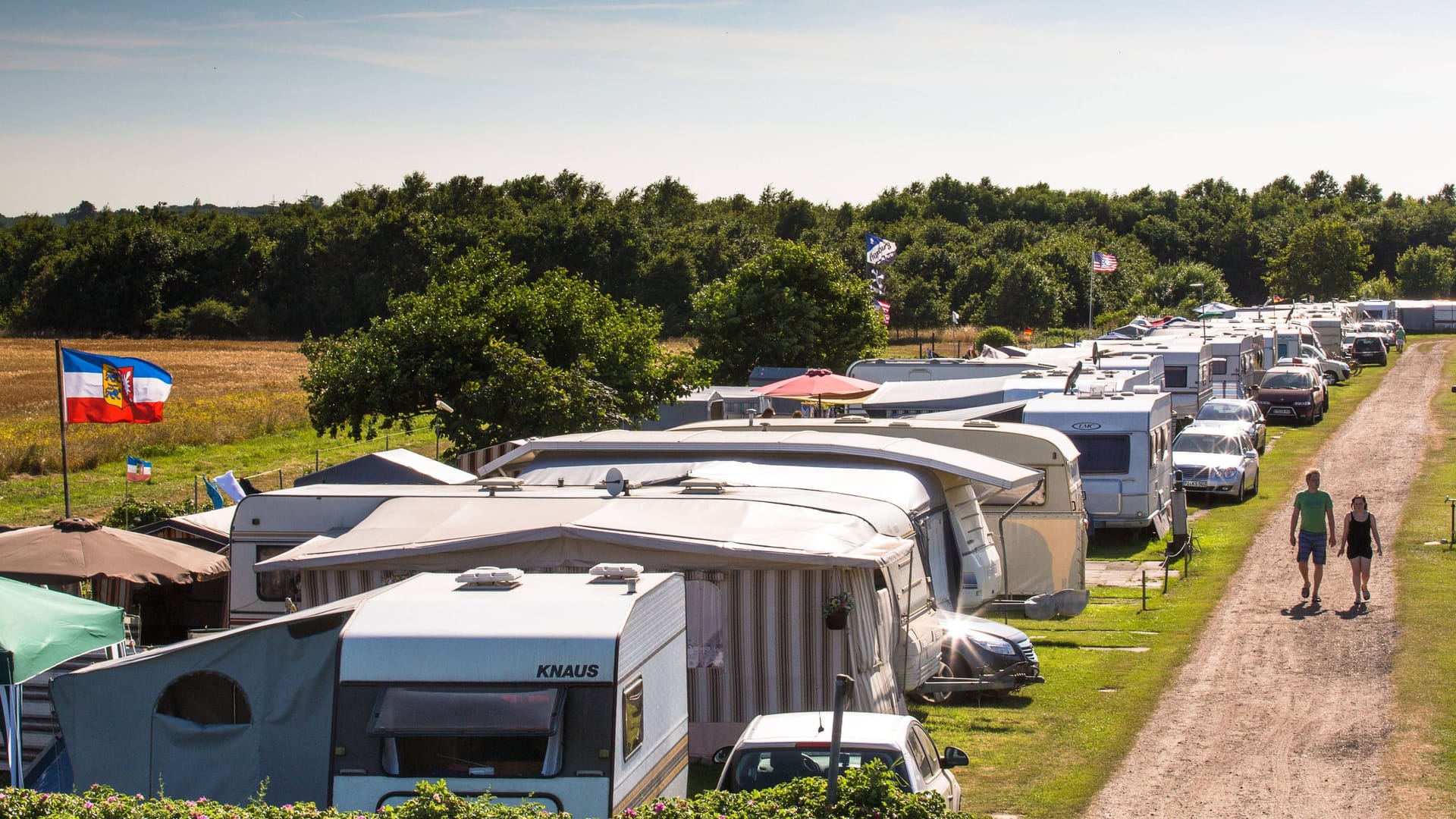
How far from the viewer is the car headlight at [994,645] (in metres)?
12.6

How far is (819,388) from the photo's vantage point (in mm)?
26297

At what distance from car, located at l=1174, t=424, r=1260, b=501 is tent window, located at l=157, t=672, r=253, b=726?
63.2 ft

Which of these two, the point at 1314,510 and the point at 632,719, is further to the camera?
the point at 1314,510

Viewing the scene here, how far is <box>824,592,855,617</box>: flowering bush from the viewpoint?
9.66 meters

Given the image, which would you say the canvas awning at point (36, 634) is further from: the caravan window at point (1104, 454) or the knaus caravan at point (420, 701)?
the caravan window at point (1104, 454)

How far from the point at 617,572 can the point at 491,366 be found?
13.9 m

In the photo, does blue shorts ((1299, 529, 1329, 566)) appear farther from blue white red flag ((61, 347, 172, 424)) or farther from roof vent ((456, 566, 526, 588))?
blue white red flag ((61, 347, 172, 424))

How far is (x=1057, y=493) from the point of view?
1602cm

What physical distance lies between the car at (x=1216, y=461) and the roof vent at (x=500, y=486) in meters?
15.8

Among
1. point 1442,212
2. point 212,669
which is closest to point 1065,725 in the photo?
point 212,669

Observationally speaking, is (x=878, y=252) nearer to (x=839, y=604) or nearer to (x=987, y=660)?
(x=987, y=660)

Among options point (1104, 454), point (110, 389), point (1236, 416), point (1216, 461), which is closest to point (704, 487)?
point (110, 389)

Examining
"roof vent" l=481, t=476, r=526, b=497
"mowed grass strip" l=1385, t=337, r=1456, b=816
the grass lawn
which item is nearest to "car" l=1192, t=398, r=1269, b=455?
"mowed grass strip" l=1385, t=337, r=1456, b=816

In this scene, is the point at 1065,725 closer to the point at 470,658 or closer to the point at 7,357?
the point at 470,658
